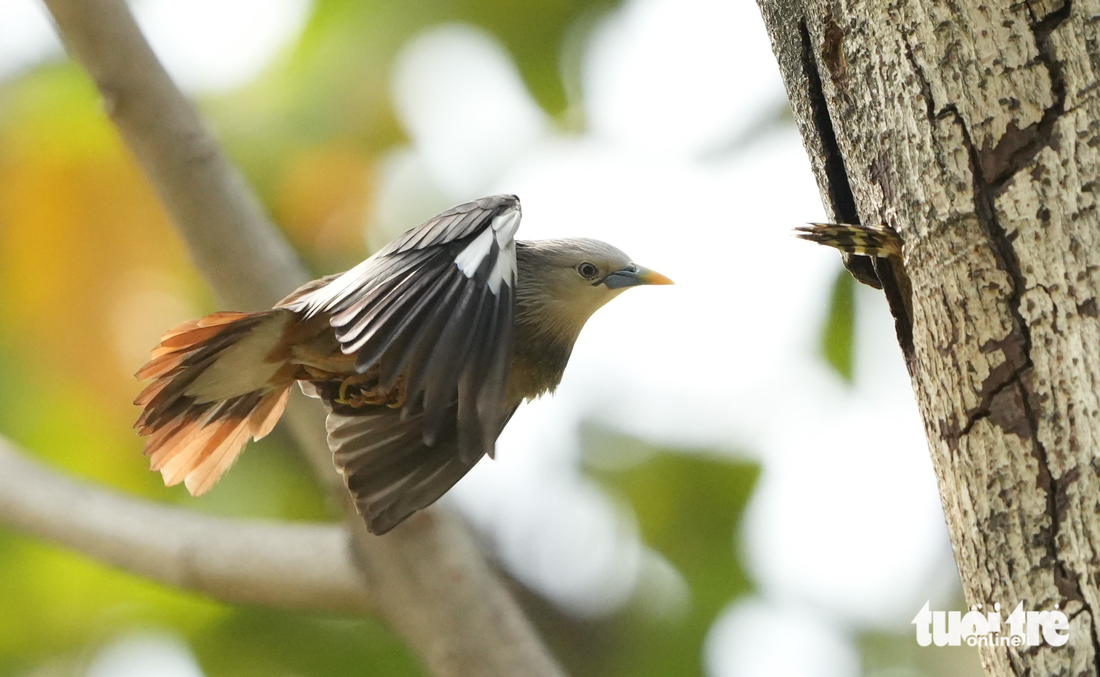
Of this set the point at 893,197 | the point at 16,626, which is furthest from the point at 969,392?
the point at 16,626

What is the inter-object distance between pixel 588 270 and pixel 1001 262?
5.71 feet

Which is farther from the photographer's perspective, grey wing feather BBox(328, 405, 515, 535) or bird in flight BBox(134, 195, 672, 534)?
grey wing feather BBox(328, 405, 515, 535)

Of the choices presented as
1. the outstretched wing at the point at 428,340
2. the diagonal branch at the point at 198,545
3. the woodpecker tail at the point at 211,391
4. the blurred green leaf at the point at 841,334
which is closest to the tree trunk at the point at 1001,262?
the outstretched wing at the point at 428,340

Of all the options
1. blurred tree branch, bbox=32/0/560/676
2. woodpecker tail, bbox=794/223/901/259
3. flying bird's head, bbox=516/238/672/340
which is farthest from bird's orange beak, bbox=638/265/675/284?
woodpecker tail, bbox=794/223/901/259

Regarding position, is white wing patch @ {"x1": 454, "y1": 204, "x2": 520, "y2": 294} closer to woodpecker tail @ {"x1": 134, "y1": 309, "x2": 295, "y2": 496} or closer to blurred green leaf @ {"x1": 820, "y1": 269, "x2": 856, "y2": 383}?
woodpecker tail @ {"x1": 134, "y1": 309, "x2": 295, "y2": 496}

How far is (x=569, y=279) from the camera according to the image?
3293 mm

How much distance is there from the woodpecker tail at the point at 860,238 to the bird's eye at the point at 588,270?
1409 millimetres

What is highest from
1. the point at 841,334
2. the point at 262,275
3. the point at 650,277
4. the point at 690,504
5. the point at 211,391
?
the point at 262,275

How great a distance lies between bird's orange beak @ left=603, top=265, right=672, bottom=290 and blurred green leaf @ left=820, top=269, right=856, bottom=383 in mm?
2651

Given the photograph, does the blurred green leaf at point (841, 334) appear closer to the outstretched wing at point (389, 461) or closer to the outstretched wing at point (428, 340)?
the outstretched wing at point (389, 461)

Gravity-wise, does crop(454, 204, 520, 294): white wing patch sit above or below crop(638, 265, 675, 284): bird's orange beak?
above

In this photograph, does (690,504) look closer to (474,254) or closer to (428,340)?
(474,254)

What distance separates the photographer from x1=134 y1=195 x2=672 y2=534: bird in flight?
2.23 meters

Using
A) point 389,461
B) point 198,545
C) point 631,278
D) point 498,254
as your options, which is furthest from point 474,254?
point 198,545
